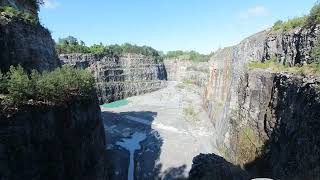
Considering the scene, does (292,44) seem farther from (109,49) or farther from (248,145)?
(109,49)

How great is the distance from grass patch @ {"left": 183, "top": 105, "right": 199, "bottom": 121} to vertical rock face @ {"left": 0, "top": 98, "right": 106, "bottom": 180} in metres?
40.2

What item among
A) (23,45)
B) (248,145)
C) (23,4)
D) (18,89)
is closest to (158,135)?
(248,145)

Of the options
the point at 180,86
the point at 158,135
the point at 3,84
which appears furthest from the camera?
the point at 180,86

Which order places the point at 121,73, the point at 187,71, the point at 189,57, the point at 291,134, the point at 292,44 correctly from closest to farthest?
1. the point at 291,134
2. the point at 292,44
3. the point at 121,73
4. the point at 187,71
5. the point at 189,57

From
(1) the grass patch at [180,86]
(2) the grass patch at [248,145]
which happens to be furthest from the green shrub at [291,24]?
(1) the grass patch at [180,86]

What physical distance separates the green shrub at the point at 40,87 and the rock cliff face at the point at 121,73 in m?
61.6

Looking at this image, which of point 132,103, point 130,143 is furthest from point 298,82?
point 132,103

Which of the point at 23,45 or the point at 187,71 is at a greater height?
the point at 23,45

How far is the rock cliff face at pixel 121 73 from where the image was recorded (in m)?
100

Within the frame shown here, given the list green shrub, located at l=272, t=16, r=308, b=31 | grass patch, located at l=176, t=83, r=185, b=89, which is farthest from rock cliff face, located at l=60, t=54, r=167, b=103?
green shrub, located at l=272, t=16, r=308, b=31

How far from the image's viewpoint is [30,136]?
75.8 ft

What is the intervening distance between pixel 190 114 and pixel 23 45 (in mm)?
49739

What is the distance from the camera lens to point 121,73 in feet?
368

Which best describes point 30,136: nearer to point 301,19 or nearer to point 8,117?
point 8,117
